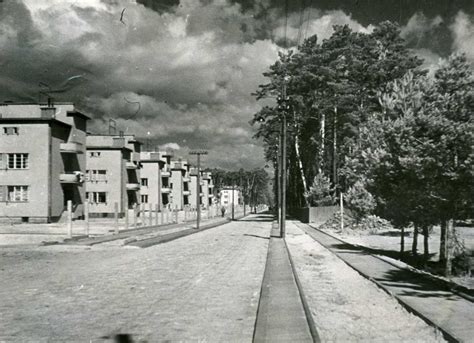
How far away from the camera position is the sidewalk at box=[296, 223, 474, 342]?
6.62 m

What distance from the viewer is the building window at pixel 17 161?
147ft

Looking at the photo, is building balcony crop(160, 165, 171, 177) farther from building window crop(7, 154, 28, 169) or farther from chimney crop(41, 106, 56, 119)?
building window crop(7, 154, 28, 169)

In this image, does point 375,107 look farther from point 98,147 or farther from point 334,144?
point 98,147

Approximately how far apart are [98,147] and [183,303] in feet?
184

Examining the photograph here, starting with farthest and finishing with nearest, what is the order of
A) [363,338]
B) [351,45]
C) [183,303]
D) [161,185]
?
[161,185]
[351,45]
[183,303]
[363,338]

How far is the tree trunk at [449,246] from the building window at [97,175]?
170ft

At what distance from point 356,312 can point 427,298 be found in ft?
5.32

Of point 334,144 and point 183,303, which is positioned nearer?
point 183,303

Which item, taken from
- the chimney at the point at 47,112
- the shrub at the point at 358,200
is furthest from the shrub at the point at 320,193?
the chimney at the point at 47,112

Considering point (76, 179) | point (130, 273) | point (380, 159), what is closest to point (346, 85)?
point (76, 179)

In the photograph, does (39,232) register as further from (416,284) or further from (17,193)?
(416,284)

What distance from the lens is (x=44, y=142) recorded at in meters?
45.1

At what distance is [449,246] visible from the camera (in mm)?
15289

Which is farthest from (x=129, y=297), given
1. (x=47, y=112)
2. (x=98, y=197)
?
(x=98, y=197)
